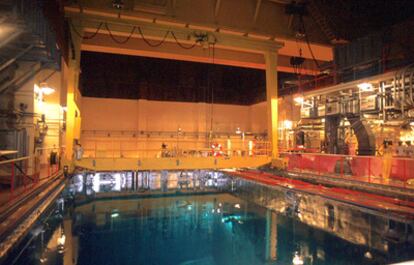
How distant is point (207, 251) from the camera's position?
5.85 metres

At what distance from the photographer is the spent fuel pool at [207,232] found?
538 cm

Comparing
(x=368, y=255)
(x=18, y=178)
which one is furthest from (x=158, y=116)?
(x=368, y=255)

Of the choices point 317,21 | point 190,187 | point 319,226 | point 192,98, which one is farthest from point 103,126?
point 319,226

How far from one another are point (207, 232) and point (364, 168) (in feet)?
19.2

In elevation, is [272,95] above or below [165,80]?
below

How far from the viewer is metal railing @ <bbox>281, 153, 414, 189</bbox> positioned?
8.12m

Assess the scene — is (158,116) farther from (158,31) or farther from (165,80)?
(158,31)

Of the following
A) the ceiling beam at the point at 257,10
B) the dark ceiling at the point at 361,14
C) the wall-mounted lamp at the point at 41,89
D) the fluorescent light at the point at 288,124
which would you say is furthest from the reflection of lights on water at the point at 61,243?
the fluorescent light at the point at 288,124

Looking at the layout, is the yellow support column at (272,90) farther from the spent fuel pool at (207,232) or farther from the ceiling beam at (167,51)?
the spent fuel pool at (207,232)

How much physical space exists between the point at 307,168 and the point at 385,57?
5.37 metres

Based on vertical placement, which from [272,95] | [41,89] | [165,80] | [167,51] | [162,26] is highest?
[165,80]

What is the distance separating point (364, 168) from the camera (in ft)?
30.2

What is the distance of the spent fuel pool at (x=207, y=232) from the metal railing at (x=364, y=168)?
1263mm

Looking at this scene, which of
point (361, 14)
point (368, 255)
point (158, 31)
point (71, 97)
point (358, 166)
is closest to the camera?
point (368, 255)
